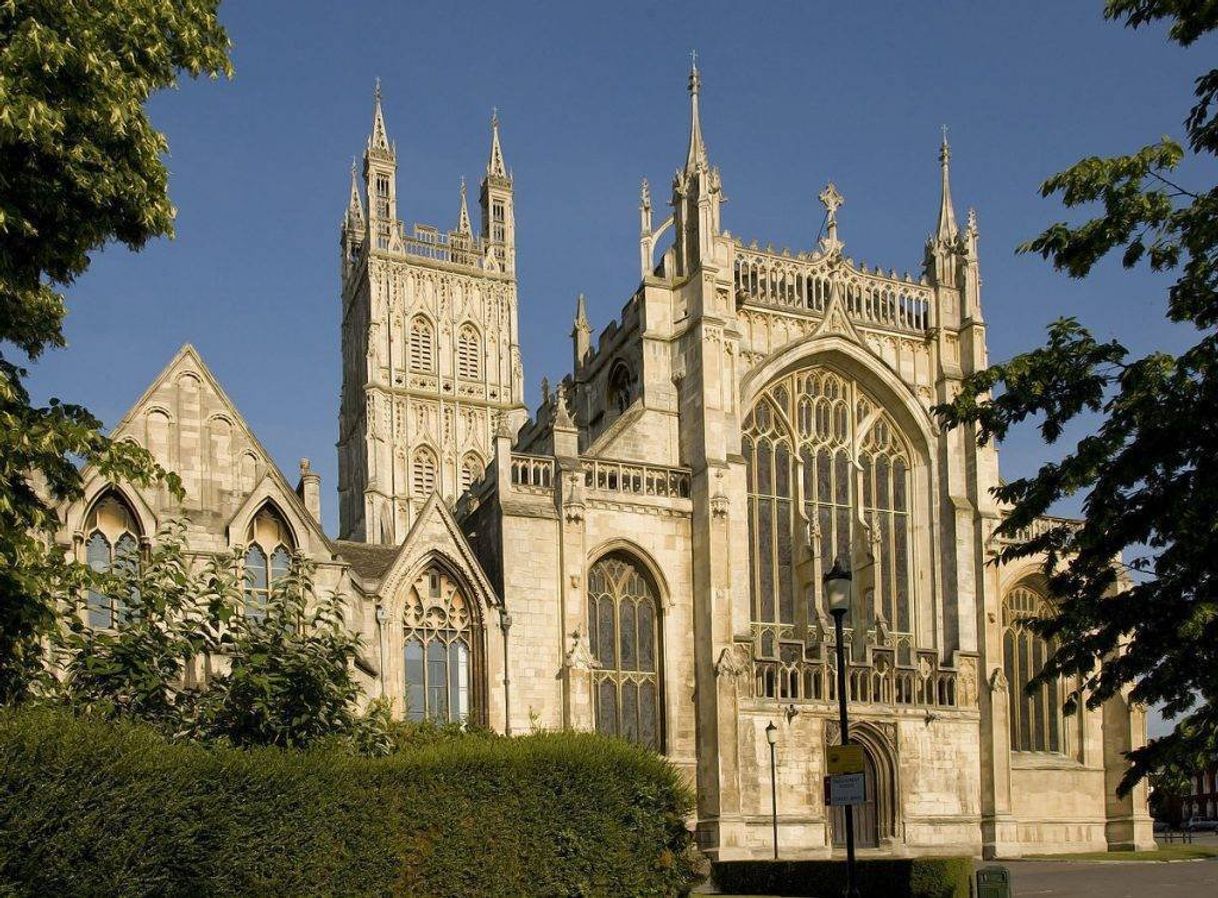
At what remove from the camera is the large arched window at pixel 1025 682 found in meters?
44.8

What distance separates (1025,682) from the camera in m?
44.9

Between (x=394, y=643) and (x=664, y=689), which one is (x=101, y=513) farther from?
(x=664, y=689)

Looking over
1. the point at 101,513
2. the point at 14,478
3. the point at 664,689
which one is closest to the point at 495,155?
the point at 664,689

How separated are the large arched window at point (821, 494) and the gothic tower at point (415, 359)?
31114mm

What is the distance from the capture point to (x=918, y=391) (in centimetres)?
4491

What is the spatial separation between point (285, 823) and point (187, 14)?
11264mm

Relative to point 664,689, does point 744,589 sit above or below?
above

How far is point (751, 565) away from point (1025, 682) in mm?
9577

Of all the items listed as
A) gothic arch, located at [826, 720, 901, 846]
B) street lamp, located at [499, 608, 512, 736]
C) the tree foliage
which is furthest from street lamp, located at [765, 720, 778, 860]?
the tree foliage

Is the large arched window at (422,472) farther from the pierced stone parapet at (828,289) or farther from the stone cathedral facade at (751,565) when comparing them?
the pierced stone parapet at (828,289)

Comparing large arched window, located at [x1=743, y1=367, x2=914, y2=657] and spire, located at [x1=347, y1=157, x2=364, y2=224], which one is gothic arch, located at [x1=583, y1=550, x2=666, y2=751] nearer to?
large arched window, located at [x1=743, y1=367, x2=914, y2=657]

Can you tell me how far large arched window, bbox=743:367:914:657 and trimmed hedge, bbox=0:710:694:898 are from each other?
16.0 meters

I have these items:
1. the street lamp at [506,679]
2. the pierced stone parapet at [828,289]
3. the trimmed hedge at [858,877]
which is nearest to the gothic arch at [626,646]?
the street lamp at [506,679]

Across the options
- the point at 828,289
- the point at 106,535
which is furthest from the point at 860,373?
the point at 106,535
